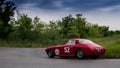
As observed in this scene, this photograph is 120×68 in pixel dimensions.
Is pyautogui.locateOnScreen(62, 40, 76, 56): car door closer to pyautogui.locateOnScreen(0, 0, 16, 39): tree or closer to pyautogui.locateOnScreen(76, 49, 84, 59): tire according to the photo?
pyautogui.locateOnScreen(76, 49, 84, 59): tire

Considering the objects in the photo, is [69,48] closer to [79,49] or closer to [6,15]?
[79,49]

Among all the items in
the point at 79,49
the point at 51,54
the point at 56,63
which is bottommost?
the point at 51,54

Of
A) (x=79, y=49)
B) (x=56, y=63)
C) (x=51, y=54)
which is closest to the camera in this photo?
(x=56, y=63)

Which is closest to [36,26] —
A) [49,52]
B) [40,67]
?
[49,52]

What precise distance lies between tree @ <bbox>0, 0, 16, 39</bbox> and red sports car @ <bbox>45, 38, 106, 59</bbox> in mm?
35082

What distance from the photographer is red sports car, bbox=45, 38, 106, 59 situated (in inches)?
880

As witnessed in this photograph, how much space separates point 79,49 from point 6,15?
4058cm

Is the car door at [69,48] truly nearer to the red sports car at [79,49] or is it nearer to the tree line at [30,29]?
the red sports car at [79,49]

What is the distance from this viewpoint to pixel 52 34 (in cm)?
5959

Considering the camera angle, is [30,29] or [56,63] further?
[30,29]


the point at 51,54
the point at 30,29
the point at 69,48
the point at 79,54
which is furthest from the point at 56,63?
the point at 30,29

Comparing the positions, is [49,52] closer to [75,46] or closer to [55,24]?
[75,46]

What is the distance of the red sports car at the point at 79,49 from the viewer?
73.4ft

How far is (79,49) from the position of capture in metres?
23.0
